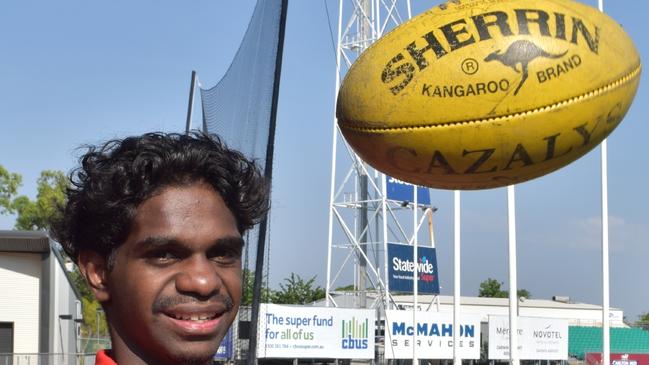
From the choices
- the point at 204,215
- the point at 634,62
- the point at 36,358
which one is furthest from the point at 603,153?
the point at 204,215

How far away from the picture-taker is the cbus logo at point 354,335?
20.8m

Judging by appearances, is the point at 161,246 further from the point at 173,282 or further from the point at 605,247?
the point at 605,247

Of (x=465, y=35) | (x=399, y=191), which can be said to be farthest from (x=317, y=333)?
(x=465, y=35)

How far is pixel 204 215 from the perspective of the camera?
153 cm

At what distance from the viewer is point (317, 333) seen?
20203 mm

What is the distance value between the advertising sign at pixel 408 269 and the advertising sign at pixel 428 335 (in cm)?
430

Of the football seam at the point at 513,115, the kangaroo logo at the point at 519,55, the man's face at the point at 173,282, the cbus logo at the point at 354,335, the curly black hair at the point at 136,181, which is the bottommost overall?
the cbus logo at the point at 354,335

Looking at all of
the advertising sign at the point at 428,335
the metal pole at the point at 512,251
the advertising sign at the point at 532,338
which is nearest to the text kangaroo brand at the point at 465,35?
the metal pole at the point at 512,251

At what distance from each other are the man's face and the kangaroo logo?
2133 millimetres

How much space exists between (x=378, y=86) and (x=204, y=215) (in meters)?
2.06

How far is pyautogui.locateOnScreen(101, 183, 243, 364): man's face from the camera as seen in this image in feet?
4.85

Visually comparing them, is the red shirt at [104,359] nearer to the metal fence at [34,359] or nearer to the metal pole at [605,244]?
the metal fence at [34,359]

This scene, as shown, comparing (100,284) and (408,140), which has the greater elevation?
(408,140)

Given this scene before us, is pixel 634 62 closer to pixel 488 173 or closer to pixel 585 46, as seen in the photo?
pixel 585 46
